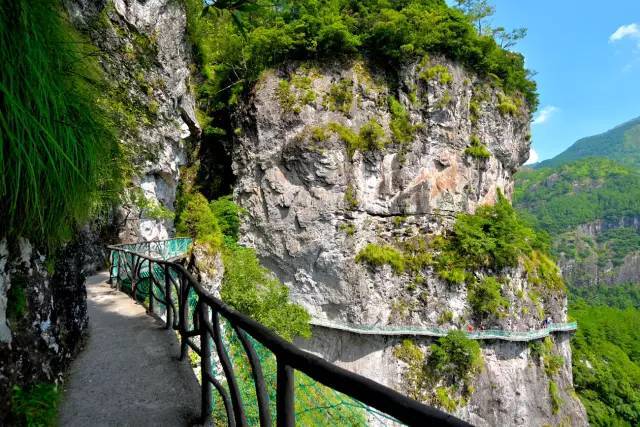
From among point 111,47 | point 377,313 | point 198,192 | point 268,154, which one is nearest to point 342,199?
point 268,154

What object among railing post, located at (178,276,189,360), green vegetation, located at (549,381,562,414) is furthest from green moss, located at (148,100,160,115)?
green vegetation, located at (549,381,562,414)

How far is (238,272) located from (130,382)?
14.2 meters

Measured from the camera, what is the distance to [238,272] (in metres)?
17.2

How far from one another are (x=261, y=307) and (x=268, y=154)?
27.3ft

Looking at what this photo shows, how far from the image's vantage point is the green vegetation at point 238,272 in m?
16.3

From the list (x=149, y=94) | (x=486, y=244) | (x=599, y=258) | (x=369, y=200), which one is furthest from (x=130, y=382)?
(x=599, y=258)

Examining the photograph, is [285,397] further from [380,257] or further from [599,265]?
[599,265]

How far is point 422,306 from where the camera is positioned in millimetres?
18797

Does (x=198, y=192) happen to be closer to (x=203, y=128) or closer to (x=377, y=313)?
(x=203, y=128)

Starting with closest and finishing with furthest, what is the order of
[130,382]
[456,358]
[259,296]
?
[130,382], [259,296], [456,358]

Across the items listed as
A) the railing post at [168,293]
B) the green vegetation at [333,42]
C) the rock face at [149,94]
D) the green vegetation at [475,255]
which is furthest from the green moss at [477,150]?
the railing post at [168,293]

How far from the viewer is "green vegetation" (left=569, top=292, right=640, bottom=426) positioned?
2530cm

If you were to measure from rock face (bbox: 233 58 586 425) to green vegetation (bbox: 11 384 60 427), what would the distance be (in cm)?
1635

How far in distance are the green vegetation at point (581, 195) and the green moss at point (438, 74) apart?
103 m
